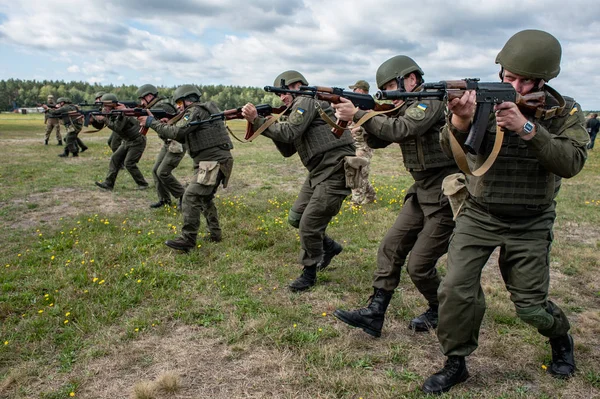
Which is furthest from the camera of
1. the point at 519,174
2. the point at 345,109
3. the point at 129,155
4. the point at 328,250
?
the point at 129,155

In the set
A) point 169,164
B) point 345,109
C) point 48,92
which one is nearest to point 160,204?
point 169,164

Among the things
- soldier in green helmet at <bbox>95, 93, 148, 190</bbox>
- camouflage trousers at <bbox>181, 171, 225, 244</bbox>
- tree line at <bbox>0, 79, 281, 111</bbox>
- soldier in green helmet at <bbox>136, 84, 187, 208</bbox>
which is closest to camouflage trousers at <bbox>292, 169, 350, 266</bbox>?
A: camouflage trousers at <bbox>181, 171, 225, 244</bbox>

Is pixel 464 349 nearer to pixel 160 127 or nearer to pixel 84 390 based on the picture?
pixel 84 390

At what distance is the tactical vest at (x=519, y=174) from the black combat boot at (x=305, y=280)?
8.68 ft

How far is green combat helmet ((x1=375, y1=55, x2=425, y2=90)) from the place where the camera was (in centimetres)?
419

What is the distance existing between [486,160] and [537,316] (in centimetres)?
120

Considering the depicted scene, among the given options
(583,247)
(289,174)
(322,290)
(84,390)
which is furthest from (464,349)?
(289,174)

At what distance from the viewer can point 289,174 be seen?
14516 millimetres

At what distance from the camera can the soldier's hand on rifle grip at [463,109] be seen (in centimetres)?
305

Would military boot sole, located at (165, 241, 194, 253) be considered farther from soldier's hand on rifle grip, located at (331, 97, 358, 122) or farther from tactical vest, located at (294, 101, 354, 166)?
soldier's hand on rifle grip, located at (331, 97, 358, 122)

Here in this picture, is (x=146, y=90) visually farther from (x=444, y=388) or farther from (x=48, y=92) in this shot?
(x=48, y=92)

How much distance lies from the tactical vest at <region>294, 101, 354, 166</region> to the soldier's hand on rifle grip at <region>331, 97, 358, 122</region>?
1.09 metres

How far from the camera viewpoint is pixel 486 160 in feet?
10.2

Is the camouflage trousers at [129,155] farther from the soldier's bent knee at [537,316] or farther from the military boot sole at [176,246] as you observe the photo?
the soldier's bent knee at [537,316]
